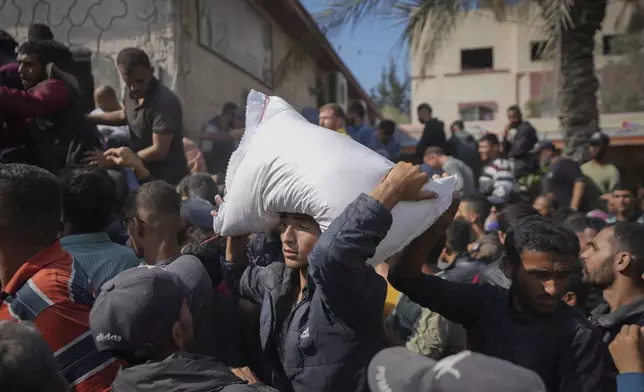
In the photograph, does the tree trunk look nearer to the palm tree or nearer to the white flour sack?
the palm tree

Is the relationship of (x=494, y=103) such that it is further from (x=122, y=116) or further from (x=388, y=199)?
(x=388, y=199)

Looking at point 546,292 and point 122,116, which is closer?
point 546,292

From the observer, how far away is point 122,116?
15.5 feet

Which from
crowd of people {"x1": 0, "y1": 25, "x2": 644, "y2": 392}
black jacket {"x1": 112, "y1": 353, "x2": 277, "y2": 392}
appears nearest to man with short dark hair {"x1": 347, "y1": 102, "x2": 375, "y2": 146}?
crowd of people {"x1": 0, "y1": 25, "x2": 644, "y2": 392}

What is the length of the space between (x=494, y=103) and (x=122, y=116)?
26.2 m

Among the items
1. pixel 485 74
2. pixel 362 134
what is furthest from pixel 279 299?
pixel 485 74

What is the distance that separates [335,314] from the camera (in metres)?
2.05

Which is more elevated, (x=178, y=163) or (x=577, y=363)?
(x=178, y=163)

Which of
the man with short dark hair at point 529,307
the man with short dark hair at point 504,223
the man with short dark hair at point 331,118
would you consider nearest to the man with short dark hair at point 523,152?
the man with short dark hair at point 504,223

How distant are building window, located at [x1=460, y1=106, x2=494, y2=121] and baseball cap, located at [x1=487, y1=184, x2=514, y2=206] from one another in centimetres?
2268

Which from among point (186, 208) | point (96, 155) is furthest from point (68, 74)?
point (186, 208)

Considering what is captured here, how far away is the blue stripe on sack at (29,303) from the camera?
2.11 m

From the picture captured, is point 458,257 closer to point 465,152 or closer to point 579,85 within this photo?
point 465,152

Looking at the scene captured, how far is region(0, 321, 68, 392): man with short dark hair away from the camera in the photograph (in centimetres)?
136
